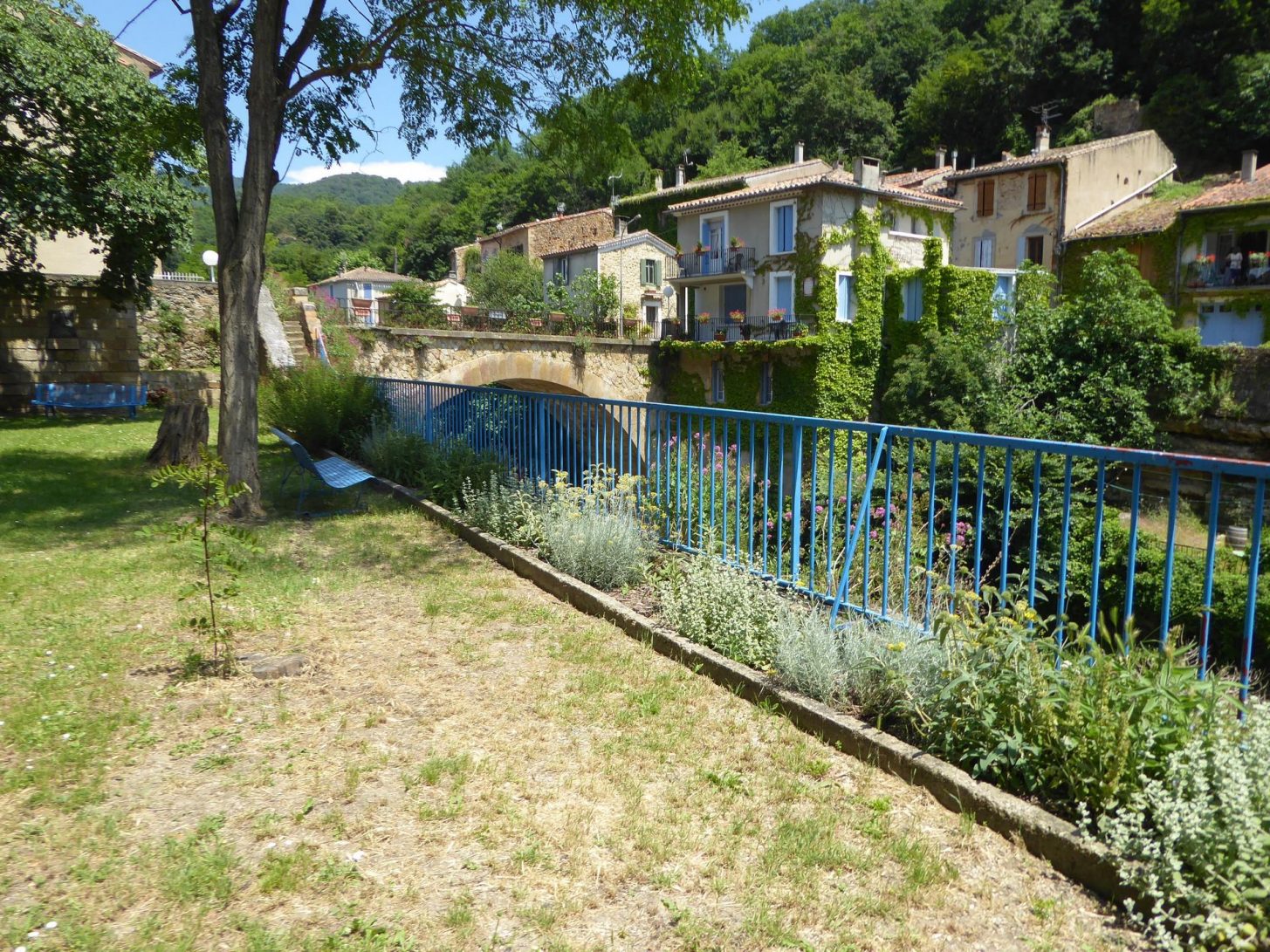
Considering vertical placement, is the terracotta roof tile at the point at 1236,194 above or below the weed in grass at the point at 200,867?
above

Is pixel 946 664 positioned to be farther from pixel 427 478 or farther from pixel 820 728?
pixel 427 478

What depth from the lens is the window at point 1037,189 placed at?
34.2 m

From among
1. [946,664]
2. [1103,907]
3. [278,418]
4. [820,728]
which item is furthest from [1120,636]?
[278,418]

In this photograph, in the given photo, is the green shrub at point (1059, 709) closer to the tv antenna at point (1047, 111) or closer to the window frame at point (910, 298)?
the window frame at point (910, 298)

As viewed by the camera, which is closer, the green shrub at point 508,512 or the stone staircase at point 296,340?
the green shrub at point 508,512

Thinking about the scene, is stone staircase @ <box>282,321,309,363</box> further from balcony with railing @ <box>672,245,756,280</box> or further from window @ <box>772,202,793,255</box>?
window @ <box>772,202,793,255</box>

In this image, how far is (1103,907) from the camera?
2.54m

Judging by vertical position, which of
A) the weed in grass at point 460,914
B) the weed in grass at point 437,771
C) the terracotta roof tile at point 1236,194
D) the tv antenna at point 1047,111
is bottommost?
the weed in grass at point 460,914

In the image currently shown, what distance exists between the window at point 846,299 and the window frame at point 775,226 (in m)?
2.42

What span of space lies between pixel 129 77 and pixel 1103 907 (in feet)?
70.7

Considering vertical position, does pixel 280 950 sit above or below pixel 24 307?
below

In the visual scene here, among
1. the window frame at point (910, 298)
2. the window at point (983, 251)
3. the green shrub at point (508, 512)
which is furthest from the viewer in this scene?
the window at point (983, 251)

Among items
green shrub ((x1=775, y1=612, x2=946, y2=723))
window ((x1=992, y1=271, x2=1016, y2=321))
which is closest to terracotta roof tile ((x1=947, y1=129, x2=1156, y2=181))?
window ((x1=992, y1=271, x2=1016, y2=321))

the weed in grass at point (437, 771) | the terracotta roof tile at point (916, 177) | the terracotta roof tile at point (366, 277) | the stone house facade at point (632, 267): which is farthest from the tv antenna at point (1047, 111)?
the weed in grass at point (437, 771)
